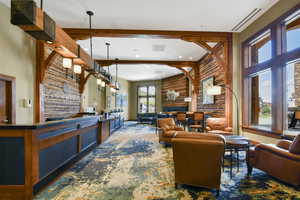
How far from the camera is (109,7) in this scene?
3.56 m

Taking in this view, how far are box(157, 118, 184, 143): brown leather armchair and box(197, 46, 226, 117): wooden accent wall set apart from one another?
6.60 ft

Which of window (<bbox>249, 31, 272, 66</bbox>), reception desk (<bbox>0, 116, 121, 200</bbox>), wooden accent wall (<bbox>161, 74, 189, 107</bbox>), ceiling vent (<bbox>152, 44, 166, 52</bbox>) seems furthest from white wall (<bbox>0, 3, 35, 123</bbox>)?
wooden accent wall (<bbox>161, 74, 189, 107</bbox>)

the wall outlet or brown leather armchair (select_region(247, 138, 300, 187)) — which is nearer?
brown leather armchair (select_region(247, 138, 300, 187))

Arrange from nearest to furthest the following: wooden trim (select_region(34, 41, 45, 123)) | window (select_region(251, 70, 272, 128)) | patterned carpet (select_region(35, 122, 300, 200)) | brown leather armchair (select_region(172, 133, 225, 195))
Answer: brown leather armchair (select_region(172, 133, 225, 195))
patterned carpet (select_region(35, 122, 300, 200))
window (select_region(251, 70, 272, 128))
wooden trim (select_region(34, 41, 45, 123))

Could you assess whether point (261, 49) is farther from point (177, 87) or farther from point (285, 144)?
point (177, 87)

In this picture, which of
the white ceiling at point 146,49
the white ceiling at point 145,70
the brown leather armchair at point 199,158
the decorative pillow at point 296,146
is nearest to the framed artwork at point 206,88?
the white ceiling at point 146,49

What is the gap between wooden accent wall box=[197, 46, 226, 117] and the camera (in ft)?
18.3

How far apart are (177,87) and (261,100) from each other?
683 centimetres

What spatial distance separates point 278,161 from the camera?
235cm

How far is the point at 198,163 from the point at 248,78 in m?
3.91

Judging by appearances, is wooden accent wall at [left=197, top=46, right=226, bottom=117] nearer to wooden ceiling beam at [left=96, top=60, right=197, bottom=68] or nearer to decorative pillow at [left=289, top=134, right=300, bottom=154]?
wooden ceiling beam at [left=96, top=60, right=197, bottom=68]

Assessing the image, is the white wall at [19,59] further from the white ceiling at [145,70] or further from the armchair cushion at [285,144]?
the armchair cushion at [285,144]

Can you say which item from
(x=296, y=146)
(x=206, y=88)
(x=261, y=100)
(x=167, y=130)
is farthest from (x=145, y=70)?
(x=296, y=146)

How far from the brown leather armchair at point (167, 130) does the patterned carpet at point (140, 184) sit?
1007 millimetres
